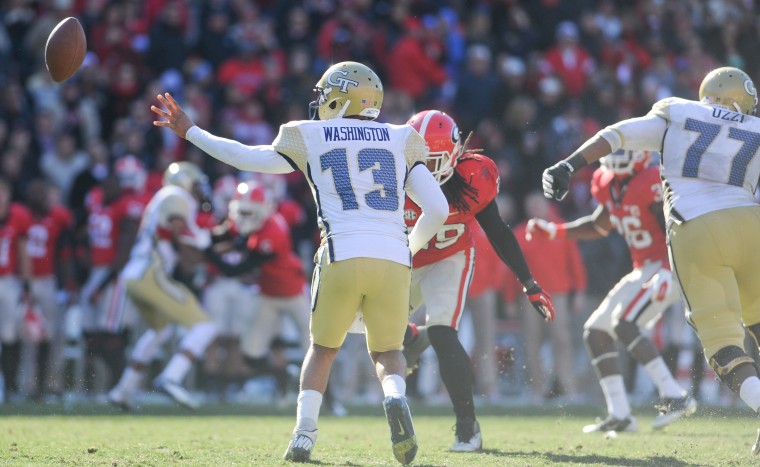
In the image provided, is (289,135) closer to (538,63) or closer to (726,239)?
(726,239)

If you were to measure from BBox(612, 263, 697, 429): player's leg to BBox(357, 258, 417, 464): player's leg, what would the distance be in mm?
2873

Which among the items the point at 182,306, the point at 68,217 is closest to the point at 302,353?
the point at 182,306

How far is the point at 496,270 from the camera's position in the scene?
11.8 m

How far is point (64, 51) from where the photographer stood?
6969mm

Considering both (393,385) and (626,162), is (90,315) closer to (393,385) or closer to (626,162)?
(626,162)

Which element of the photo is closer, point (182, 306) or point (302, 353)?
point (182, 306)

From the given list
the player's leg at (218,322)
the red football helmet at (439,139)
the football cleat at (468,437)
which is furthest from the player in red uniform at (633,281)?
the player's leg at (218,322)

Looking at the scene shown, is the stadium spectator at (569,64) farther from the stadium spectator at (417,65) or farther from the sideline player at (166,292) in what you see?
the sideline player at (166,292)

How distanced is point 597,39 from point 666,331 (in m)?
3.85

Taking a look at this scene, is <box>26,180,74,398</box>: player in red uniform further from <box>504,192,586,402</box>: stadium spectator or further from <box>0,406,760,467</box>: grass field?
<box>504,192,586,402</box>: stadium spectator

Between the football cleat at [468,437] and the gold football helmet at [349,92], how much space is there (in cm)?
179

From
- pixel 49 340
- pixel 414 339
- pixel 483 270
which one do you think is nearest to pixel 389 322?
pixel 414 339

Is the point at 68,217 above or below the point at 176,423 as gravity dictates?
above

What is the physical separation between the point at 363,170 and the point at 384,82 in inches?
314
